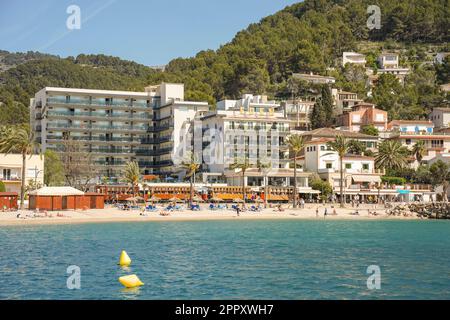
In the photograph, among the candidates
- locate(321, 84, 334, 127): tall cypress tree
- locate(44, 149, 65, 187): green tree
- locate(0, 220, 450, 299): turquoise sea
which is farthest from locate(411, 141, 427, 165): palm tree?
locate(44, 149, 65, 187): green tree

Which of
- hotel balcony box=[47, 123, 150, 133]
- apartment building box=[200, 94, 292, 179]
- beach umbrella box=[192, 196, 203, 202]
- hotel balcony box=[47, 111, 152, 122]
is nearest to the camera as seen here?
beach umbrella box=[192, 196, 203, 202]

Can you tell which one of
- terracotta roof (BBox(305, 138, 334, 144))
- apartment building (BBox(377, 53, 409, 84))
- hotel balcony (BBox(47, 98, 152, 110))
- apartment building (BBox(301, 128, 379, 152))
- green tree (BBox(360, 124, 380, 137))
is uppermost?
apartment building (BBox(377, 53, 409, 84))

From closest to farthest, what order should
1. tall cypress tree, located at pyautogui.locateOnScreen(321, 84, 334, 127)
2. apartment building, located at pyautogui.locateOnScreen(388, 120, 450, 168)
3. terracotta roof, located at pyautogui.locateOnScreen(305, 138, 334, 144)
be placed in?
1. terracotta roof, located at pyautogui.locateOnScreen(305, 138, 334, 144)
2. apartment building, located at pyautogui.locateOnScreen(388, 120, 450, 168)
3. tall cypress tree, located at pyautogui.locateOnScreen(321, 84, 334, 127)

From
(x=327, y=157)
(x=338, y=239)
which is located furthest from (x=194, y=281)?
(x=327, y=157)

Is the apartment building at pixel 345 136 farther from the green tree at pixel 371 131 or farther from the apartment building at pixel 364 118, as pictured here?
the apartment building at pixel 364 118

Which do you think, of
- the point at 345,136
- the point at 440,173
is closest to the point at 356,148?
the point at 345,136

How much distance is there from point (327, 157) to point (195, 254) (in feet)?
210

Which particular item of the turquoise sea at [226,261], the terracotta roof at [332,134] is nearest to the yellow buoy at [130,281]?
the turquoise sea at [226,261]

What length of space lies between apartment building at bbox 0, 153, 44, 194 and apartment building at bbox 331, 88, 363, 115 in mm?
71158

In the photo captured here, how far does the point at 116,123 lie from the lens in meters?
121

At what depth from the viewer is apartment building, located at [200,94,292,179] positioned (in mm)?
107438

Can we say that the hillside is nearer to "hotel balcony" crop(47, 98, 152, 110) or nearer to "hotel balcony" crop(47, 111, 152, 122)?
"hotel balcony" crop(47, 98, 152, 110)

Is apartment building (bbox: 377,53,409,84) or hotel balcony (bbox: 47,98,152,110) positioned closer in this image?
hotel balcony (bbox: 47,98,152,110)

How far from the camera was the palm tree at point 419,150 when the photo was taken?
111 metres
